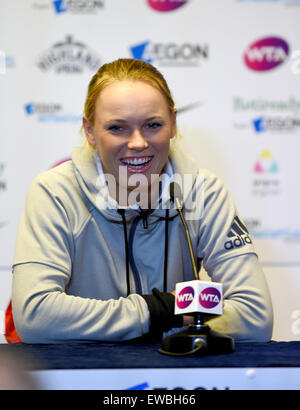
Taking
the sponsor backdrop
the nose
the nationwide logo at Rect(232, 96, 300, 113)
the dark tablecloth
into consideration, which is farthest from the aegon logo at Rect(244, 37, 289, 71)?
the dark tablecloth

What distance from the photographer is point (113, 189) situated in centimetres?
162

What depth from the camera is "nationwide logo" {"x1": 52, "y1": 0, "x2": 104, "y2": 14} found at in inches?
103

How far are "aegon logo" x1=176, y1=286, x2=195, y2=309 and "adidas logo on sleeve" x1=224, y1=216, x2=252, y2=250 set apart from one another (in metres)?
0.52

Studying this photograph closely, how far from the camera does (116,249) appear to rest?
61.5 inches

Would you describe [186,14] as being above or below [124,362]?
above

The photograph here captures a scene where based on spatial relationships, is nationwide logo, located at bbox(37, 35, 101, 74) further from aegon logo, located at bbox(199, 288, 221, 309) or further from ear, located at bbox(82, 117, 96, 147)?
aegon logo, located at bbox(199, 288, 221, 309)

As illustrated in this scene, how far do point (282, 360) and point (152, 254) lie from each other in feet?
2.28

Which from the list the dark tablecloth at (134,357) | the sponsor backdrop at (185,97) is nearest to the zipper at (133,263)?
the dark tablecloth at (134,357)

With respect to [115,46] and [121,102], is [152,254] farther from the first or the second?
[115,46]

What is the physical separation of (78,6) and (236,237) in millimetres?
1626

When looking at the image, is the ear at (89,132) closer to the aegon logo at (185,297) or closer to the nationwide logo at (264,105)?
the aegon logo at (185,297)

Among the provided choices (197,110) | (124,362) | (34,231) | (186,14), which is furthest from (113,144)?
(186,14)

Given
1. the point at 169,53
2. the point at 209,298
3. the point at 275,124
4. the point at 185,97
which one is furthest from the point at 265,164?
the point at 209,298

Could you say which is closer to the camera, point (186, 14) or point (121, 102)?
point (121, 102)
